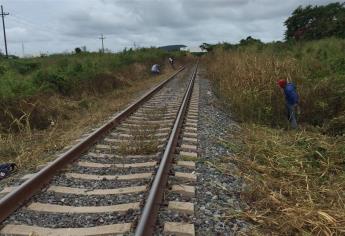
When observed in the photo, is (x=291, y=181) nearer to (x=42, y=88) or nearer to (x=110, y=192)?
(x=110, y=192)

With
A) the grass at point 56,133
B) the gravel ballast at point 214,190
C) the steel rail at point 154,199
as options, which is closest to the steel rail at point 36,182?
the grass at point 56,133

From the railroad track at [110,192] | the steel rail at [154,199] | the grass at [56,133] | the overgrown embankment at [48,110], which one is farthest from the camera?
the overgrown embankment at [48,110]

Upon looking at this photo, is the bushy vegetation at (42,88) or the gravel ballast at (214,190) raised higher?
the bushy vegetation at (42,88)

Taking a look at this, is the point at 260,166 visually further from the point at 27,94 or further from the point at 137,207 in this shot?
the point at 27,94

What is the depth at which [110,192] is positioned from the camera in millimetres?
5066

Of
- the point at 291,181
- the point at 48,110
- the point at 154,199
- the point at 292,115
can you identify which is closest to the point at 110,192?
the point at 154,199

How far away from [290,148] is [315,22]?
5688 centimetres

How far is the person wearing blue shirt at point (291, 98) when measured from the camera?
9849mm

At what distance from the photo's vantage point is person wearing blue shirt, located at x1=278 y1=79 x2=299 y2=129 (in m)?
9.85

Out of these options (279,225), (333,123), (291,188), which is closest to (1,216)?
(279,225)

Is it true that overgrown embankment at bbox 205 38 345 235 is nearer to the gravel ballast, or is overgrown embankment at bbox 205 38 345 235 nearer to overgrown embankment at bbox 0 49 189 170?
the gravel ballast

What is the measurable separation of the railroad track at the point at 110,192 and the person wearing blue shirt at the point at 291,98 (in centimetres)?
328

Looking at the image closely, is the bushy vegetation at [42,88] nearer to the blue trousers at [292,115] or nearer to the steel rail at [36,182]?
the steel rail at [36,182]

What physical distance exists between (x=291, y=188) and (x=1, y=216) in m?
3.44
